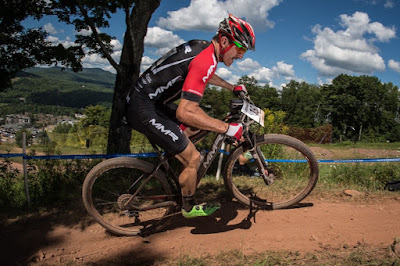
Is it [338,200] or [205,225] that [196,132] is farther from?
[338,200]

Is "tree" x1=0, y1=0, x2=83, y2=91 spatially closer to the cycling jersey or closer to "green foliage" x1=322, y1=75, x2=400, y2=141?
the cycling jersey

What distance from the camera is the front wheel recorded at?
4039 millimetres

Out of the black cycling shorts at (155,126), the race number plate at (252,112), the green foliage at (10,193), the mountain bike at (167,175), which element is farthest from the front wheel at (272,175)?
the green foliage at (10,193)

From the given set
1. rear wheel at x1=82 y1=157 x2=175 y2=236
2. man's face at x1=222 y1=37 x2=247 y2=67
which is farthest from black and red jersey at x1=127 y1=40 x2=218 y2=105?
rear wheel at x1=82 y1=157 x2=175 y2=236

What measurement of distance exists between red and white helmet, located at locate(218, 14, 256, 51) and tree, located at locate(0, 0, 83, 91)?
8383mm

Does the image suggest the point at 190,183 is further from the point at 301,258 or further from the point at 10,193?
the point at 10,193

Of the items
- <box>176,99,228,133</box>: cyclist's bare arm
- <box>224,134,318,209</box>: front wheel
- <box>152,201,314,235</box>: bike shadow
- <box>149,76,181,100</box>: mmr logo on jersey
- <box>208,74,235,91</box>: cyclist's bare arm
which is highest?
<box>208,74,235,91</box>: cyclist's bare arm

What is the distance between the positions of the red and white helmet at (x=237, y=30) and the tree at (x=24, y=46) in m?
8.38

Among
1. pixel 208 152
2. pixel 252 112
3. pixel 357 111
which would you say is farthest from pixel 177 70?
pixel 357 111

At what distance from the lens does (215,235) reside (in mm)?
3975

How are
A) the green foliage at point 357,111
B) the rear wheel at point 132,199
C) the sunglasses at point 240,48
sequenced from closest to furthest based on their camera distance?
the sunglasses at point 240,48, the rear wheel at point 132,199, the green foliage at point 357,111

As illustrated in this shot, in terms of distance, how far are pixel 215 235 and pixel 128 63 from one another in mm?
A: 5416

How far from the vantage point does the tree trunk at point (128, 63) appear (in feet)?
23.5

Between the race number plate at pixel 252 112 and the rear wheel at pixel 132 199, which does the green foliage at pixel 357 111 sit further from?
the rear wheel at pixel 132 199
